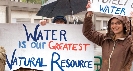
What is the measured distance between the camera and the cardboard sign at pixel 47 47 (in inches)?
164

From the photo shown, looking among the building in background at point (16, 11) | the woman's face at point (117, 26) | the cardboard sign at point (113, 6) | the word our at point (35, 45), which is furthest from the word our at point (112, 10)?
the building in background at point (16, 11)

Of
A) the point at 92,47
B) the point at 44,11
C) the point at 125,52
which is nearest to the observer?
the point at 125,52

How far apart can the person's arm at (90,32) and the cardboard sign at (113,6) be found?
0.42 ft

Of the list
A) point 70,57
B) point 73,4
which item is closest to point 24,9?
point 73,4

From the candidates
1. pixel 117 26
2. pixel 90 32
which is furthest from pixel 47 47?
pixel 117 26

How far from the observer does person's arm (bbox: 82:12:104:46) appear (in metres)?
3.72

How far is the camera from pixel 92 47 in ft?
13.5

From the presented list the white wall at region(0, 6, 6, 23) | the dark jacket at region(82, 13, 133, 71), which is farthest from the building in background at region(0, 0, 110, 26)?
the dark jacket at region(82, 13, 133, 71)

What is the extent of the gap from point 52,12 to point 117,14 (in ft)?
5.73

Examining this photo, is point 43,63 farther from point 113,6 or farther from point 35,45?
point 113,6

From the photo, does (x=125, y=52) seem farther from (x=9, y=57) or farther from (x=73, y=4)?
(x=73, y=4)

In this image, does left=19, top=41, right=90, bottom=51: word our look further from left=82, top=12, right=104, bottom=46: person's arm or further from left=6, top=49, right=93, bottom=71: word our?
left=82, top=12, right=104, bottom=46: person's arm

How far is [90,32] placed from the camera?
150 inches

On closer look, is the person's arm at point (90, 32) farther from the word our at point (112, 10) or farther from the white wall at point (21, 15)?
the white wall at point (21, 15)
